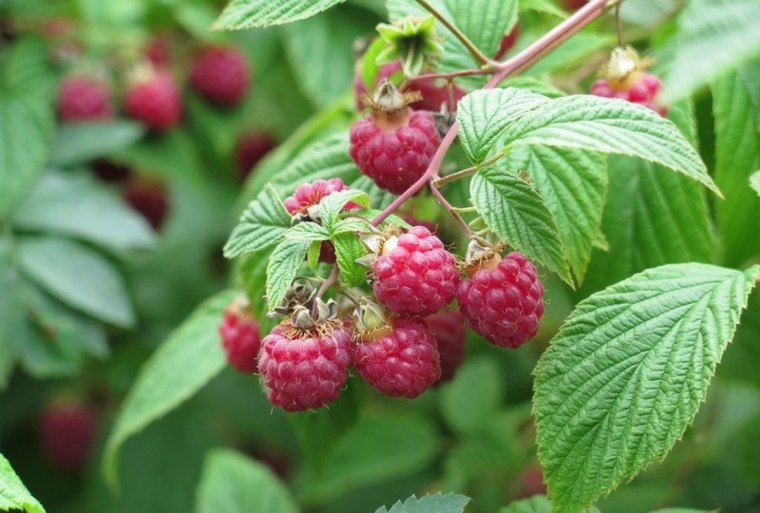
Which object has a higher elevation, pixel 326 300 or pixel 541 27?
pixel 541 27

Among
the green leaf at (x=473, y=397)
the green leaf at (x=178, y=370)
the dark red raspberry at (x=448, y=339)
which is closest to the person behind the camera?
the dark red raspberry at (x=448, y=339)

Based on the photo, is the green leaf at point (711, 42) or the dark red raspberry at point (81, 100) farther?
the dark red raspberry at point (81, 100)

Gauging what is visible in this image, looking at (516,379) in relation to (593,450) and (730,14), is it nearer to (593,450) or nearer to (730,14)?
(593,450)

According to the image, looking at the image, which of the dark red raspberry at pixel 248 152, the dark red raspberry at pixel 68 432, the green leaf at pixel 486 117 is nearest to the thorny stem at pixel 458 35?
the green leaf at pixel 486 117

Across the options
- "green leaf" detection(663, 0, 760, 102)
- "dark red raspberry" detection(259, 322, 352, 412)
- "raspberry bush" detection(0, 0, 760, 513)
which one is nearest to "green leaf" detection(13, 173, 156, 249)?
"raspberry bush" detection(0, 0, 760, 513)

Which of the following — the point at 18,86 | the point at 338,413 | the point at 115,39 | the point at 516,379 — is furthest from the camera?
the point at 516,379

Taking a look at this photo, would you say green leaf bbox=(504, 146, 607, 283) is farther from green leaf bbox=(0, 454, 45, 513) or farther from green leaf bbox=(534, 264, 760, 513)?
green leaf bbox=(0, 454, 45, 513)

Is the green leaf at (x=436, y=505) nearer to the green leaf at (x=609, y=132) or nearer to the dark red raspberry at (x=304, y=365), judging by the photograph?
the dark red raspberry at (x=304, y=365)

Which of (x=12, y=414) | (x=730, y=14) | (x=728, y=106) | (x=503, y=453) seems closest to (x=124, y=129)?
(x=12, y=414)
